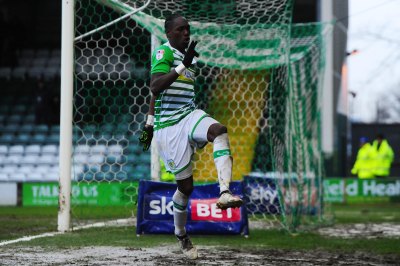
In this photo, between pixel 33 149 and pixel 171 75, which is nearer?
pixel 171 75

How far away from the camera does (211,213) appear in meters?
8.71

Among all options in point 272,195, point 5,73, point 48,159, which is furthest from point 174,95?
point 5,73

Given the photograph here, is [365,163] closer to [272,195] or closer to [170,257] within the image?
[272,195]

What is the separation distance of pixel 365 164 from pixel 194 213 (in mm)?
12810

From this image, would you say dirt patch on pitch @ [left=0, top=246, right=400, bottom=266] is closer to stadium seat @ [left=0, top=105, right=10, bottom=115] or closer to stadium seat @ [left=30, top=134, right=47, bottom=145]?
stadium seat @ [left=30, top=134, right=47, bottom=145]

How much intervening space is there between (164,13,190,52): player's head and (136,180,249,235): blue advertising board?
9.17 feet

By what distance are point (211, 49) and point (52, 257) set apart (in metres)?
5.50

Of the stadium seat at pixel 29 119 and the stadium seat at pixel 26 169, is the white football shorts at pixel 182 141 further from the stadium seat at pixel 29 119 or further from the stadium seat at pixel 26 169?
the stadium seat at pixel 29 119

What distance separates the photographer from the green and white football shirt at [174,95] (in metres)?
6.30

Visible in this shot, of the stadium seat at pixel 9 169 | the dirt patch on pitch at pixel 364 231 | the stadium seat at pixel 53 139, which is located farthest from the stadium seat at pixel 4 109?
the dirt patch on pitch at pixel 364 231

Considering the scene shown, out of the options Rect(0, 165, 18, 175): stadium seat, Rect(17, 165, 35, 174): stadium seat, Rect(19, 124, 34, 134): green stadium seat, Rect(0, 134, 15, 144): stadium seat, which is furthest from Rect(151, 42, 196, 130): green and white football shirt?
Rect(19, 124, 34, 134): green stadium seat

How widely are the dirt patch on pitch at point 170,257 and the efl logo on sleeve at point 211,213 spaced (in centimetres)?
143

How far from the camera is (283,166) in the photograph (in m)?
9.77

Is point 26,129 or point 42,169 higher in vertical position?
point 26,129
